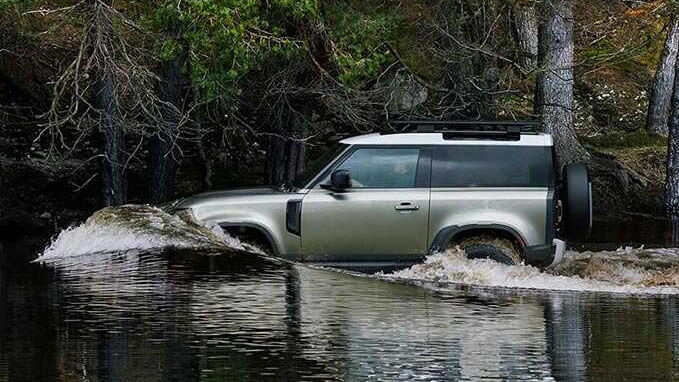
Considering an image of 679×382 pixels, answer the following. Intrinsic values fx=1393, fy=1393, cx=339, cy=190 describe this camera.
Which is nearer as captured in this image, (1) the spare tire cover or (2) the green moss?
(1) the spare tire cover

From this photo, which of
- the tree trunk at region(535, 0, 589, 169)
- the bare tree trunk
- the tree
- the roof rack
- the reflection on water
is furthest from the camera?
the tree trunk at region(535, 0, 589, 169)

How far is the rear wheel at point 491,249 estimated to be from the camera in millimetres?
14234

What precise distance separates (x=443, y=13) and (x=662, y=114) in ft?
38.9

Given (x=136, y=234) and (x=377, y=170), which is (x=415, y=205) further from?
(x=136, y=234)

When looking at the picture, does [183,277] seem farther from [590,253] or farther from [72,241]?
[590,253]

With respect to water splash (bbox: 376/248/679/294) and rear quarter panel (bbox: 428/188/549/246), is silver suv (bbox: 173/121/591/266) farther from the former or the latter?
water splash (bbox: 376/248/679/294)

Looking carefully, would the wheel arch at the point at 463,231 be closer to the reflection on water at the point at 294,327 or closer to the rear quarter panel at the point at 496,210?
the rear quarter panel at the point at 496,210

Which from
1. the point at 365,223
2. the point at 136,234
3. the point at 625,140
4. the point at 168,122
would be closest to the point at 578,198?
the point at 365,223

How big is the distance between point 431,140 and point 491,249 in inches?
51.3

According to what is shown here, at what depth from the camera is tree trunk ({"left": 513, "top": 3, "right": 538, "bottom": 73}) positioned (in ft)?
83.3

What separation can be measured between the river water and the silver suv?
299mm

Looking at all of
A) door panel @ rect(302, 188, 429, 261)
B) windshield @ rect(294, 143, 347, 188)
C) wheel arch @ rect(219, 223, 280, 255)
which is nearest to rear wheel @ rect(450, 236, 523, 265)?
door panel @ rect(302, 188, 429, 261)

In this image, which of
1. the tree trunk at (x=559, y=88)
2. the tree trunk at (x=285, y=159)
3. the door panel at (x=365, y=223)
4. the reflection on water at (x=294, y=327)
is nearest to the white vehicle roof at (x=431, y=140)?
the door panel at (x=365, y=223)

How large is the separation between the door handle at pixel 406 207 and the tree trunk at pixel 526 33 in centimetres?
976
